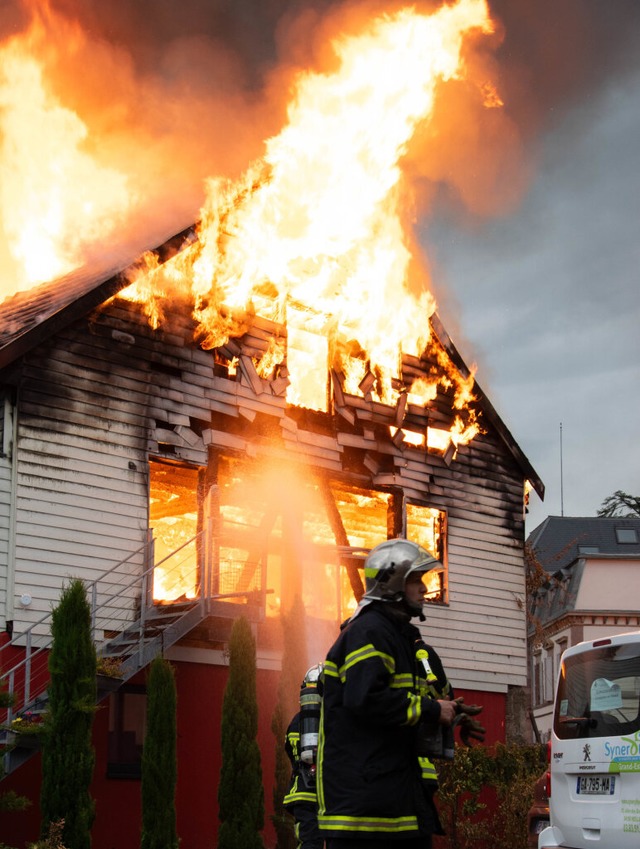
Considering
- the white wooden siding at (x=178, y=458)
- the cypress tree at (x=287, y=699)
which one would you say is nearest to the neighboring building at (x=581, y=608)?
the white wooden siding at (x=178, y=458)

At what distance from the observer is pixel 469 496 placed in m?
20.7

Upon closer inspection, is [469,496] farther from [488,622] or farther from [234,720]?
[234,720]

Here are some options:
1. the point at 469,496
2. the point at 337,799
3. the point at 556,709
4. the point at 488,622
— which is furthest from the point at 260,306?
the point at 337,799

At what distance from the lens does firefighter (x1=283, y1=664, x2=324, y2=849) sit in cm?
727

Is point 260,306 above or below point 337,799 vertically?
above

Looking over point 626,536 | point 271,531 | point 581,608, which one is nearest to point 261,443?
point 271,531

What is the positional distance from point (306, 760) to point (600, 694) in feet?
9.45

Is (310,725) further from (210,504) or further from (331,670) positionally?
(210,504)

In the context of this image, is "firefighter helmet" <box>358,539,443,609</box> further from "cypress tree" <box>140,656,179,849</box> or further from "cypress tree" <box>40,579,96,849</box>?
"cypress tree" <box>140,656,179,849</box>

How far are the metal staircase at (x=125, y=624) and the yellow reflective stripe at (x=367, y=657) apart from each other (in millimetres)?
9101

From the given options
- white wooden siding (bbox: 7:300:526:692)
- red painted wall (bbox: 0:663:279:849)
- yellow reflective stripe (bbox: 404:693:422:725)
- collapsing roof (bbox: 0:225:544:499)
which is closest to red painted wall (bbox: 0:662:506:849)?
red painted wall (bbox: 0:663:279:849)

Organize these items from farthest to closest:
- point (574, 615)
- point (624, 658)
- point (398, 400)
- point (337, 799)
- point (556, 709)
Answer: point (574, 615), point (398, 400), point (556, 709), point (624, 658), point (337, 799)

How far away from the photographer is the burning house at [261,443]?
15.6 m

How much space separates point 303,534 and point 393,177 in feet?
17.9
